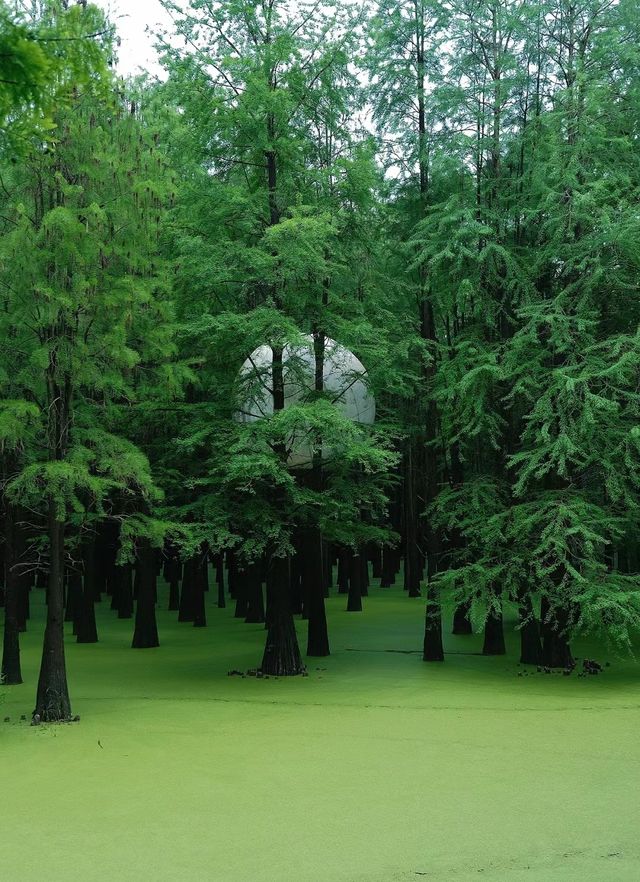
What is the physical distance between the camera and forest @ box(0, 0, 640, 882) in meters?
15.6

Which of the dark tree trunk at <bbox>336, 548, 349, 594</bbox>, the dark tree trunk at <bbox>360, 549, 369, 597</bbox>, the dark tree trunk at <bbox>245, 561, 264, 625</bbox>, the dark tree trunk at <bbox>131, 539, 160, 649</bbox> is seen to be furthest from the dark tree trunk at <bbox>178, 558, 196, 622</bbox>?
the dark tree trunk at <bbox>336, 548, 349, 594</bbox>

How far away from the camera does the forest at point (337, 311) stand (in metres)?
15.6

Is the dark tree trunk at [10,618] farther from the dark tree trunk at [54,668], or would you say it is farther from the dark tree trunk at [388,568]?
the dark tree trunk at [388,568]

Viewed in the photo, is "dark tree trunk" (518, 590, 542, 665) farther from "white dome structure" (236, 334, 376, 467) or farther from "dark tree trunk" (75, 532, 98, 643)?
"dark tree trunk" (75, 532, 98, 643)

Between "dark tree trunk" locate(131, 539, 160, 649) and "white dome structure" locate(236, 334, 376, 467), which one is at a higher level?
"white dome structure" locate(236, 334, 376, 467)

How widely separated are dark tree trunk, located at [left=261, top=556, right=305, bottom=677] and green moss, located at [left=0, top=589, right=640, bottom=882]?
58 cm

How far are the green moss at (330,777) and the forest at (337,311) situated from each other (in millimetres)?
1255

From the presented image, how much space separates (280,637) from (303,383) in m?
5.23

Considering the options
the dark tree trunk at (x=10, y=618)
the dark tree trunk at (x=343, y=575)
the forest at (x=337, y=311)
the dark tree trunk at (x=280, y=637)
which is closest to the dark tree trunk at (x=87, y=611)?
the forest at (x=337, y=311)

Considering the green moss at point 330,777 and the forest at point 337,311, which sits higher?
the forest at point 337,311

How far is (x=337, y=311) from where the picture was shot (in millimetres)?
20641

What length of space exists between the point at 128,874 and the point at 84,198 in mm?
10814

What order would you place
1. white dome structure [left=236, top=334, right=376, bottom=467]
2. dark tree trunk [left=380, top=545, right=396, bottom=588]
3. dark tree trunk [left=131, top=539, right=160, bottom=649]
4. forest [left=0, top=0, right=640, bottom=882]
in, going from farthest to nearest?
dark tree trunk [left=380, top=545, right=396, bottom=588]
dark tree trunk [left=131, top=539, right=160, bottom=649]
white dome structure [left=236, top=334, right=376, bottom=467]
forest [left=0, top=0, right=640, bottom=882]

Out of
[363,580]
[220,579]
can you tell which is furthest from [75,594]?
[363,580]
